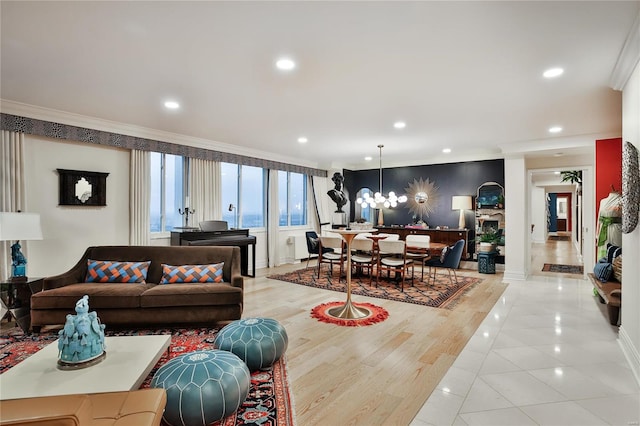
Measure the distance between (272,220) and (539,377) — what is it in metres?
5.85

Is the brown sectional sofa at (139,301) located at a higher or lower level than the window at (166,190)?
lower

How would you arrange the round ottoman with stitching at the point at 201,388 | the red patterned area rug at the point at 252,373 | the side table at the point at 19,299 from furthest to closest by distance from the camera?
the side table at the point at 19,299, the red patterned area rug at the point at 252,373, the round ottoman with stitching at the point at 201,388

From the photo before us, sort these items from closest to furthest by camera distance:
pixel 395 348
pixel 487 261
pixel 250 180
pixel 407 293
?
pixel 395 348, pixel 407 293, pixel 487 261, pixel 250 180

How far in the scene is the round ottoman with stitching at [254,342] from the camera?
101 inches

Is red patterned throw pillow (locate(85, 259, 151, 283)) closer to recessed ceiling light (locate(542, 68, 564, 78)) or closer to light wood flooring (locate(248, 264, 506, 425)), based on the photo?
light wood flooring (locate(248, 264, 506, 425))

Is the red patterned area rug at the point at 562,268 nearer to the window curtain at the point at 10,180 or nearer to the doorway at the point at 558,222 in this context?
the doorway at the point at 558,222

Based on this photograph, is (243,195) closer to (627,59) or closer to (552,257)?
(627,59)

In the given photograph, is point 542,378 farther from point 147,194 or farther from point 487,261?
point 147,194

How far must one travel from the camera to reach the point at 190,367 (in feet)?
6.58

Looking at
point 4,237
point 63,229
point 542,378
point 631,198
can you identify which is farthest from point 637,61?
point 63,229

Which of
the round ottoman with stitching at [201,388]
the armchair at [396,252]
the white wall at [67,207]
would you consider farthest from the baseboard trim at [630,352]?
the white wall at [67,207]

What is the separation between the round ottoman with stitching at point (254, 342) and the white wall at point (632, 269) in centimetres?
267

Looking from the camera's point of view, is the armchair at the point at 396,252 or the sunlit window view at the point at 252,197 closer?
the armchair at the point at 396,252

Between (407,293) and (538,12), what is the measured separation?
387cm
